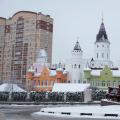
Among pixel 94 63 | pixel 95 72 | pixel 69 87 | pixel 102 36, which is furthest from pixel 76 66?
pixel 69 87

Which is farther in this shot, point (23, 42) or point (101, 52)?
point (23, 42)

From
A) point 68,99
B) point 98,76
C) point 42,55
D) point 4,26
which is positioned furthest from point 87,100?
point 4,26

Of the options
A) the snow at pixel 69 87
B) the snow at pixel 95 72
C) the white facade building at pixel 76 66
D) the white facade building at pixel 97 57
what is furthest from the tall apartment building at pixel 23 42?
the snow at pixel 69 87

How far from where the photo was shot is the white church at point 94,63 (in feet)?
282

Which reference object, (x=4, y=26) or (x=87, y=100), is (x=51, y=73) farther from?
(x=4, y=26)

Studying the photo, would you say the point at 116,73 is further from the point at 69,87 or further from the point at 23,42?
the point at 23,42

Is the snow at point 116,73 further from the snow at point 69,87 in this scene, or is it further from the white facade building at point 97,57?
the snow at point 69,87

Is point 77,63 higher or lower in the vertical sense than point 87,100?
higher

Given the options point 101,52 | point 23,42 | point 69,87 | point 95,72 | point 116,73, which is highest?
→ point 23,42

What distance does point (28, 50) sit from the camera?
132750 millimetres

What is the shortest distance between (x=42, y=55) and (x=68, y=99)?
2094 inches

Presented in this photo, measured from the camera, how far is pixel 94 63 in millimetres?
100938

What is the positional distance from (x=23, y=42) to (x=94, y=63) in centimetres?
4211

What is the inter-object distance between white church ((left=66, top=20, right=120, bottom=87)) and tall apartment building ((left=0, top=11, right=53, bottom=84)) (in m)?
35.9
